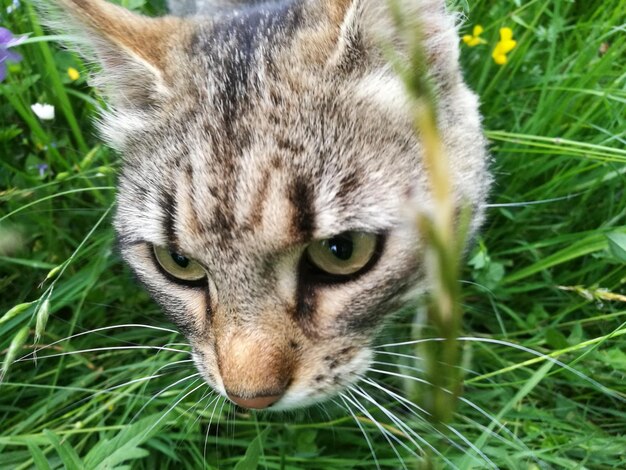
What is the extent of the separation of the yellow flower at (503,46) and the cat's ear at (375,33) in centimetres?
95

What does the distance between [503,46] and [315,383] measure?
1683 mm

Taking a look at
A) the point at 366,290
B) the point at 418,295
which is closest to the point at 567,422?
the point at 418,295

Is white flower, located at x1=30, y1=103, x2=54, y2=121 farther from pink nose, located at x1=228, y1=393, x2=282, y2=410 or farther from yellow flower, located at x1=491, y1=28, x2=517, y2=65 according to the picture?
yellow flower, located at x1=491, y1=28, x2=517, y2=65

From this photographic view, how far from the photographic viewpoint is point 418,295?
5.05 ft

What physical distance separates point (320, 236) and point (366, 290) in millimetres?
196

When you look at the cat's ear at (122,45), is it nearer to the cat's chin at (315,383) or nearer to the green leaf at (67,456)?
the cat's chin at (315,383)

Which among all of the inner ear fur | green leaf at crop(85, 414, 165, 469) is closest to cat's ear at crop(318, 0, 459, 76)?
the inner ear fur

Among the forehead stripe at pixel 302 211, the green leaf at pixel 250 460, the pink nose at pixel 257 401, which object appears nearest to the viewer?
the forehead stripe at pixel 302 211

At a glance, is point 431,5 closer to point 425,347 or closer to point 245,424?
point 425,347

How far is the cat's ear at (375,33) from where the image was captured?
137 cm

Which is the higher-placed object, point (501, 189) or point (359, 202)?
point (359, 202)

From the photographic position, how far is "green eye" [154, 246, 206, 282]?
62.7 inches

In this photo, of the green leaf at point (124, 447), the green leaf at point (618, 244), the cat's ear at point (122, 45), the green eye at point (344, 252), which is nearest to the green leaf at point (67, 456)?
the green leaf at point (124, 447)

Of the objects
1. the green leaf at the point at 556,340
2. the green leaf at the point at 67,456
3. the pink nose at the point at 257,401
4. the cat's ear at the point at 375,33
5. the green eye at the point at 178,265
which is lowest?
the green leaf at the point at 556,340
